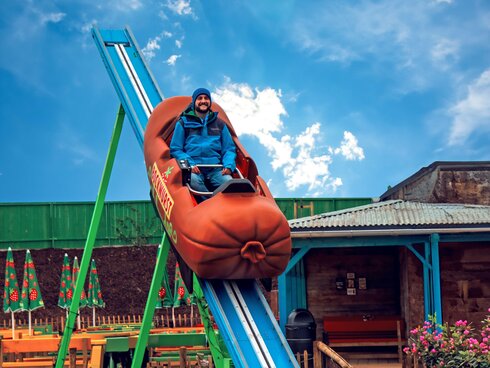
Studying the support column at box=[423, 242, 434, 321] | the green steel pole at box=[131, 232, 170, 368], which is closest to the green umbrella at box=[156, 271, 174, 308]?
the support column at box=[423, 242, 434, 321]

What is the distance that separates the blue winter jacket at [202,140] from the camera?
26.9 ft

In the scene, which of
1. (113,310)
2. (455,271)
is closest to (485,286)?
(455,271)

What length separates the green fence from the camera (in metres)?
25.3

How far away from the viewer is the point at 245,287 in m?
7.58

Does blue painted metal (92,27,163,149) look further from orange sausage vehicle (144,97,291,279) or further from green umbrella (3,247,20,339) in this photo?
green umbrella (3,247,20,339)

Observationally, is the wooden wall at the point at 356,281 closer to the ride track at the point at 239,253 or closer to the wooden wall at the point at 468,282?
the wooden wall at the point at 468,282

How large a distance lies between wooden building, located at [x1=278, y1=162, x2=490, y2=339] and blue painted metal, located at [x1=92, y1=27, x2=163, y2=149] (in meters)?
4.44

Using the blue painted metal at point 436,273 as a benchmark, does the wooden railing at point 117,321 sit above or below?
below

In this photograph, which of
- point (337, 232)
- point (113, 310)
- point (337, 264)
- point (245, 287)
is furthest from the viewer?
point (113, 310)

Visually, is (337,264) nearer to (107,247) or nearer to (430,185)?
(430,185)

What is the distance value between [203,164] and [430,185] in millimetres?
12581

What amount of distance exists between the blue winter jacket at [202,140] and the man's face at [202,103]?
0.09m

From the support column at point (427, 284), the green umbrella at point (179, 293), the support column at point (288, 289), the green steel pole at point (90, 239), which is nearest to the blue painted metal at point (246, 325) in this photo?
the green steel pole at point (90, 239)

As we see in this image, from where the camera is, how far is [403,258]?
Answer: 54.5 ft
